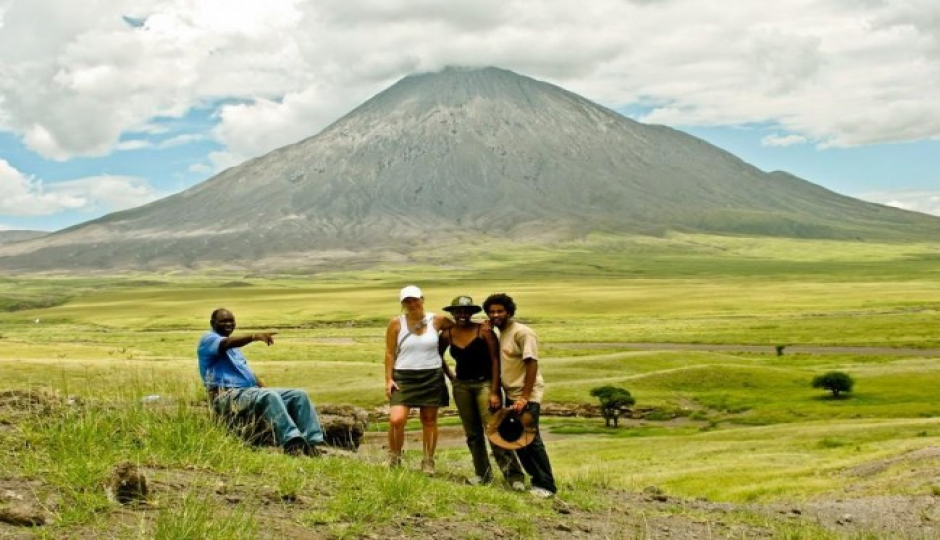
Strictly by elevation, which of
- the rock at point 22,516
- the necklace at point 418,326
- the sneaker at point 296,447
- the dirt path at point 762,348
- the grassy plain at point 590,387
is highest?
the necklace at point 418,326

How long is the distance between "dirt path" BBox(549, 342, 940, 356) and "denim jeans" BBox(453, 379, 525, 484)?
242 ft

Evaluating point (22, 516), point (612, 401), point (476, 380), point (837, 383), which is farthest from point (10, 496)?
point (837, 383)

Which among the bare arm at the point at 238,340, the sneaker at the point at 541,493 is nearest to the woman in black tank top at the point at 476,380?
the sneaker at the point at 541,493

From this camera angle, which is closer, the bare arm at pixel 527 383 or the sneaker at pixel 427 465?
the bare arm at pixel 527 383

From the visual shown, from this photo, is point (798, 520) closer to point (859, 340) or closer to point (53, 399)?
point (53, 399)

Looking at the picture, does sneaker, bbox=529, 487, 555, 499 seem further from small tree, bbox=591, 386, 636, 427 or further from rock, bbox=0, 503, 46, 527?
small tree, bbox=591, 386, 636, 427

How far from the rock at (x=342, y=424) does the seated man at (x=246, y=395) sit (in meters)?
4.28

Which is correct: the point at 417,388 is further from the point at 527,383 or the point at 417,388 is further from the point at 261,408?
the point at 261,408

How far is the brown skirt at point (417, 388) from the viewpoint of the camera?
15.6 m

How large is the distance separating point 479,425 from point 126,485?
23.3ft

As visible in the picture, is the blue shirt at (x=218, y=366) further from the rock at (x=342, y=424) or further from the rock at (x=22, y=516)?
the rock at (x=22, y=516)

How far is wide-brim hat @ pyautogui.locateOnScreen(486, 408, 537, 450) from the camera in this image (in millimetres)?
14852

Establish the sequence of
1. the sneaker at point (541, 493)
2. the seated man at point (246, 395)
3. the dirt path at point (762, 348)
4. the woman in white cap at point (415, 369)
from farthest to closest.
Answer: the dirt path at point (762, 348) → the woman in white cap at point (415, 369) → the seated man at point (246, 395) → the sneaker at point (541, 493)

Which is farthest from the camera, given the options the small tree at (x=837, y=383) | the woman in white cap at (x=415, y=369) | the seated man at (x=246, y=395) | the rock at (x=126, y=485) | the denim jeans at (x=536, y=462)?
the small tree at (x=837, y=383)
